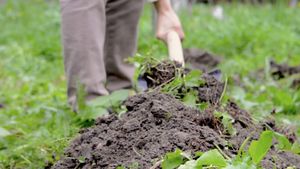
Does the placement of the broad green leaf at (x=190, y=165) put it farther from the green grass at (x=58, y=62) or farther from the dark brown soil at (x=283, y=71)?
the dark brown soil at (x=283, y=71)

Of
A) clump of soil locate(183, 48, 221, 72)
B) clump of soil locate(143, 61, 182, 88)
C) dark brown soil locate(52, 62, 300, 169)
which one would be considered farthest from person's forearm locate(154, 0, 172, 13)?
clump of soil locate(183, 48, 221, 72)

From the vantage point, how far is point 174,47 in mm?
3350

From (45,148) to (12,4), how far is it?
20.9 feet

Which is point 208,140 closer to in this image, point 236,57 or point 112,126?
point 112,126

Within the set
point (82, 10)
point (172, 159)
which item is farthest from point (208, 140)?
point (82, 10)

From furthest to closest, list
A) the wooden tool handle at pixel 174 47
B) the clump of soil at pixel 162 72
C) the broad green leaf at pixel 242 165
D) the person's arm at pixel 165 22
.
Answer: the person's arm at pixel 165 22 < the wooden tool handle at pixel 174 47 < the clump of soil at pixel 162 72 < the broad green leaf at pixel 242 165

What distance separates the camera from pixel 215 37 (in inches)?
274

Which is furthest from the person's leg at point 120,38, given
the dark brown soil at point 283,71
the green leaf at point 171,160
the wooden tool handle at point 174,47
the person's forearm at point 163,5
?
the green leaf at point 171,160

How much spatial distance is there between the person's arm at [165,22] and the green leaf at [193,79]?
27.3 inches

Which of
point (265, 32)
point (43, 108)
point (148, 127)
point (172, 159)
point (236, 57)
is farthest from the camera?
point (265, 32)

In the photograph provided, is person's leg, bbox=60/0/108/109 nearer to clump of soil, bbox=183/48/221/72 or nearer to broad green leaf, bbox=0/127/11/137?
broad green leaf, bbox=0/127/11/137

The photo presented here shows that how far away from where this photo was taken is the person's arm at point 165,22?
3.60 metres

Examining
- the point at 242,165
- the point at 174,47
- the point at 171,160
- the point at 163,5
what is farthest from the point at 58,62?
the point at 242,165

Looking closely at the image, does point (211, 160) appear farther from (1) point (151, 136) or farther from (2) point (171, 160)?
(1) point (151, 136)
